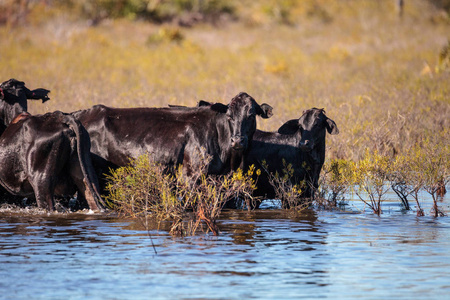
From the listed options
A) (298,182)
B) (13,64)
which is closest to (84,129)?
(298,182)

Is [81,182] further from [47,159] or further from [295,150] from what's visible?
[295,150]

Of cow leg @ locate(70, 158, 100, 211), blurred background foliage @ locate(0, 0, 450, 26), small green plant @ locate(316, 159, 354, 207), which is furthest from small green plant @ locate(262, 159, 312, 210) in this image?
blurred background foliage @ locate(0, 0, 450, 26)

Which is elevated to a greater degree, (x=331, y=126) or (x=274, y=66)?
(x=274, y=66)

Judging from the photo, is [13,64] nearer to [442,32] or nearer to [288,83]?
[288,83]

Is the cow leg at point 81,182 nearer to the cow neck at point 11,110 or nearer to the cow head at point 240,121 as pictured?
the cow neck at point 11,110

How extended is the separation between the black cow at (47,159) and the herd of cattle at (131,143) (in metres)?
0.01

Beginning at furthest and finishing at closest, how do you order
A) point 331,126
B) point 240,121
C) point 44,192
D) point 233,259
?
point 331,126, point 240,121, point 44,192, point 233,259

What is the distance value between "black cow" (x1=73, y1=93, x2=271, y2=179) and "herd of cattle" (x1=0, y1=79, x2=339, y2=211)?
0.05 ft

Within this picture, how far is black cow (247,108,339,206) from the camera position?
1157 cm

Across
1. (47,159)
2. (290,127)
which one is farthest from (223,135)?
(47,159)

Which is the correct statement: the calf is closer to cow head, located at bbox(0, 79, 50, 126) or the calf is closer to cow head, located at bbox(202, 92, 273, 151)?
cow head, located at bbox(0, 79, 50, 126)

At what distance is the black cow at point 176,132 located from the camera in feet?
35.4

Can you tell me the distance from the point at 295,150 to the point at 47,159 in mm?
3766

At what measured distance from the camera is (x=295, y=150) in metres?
11.9
